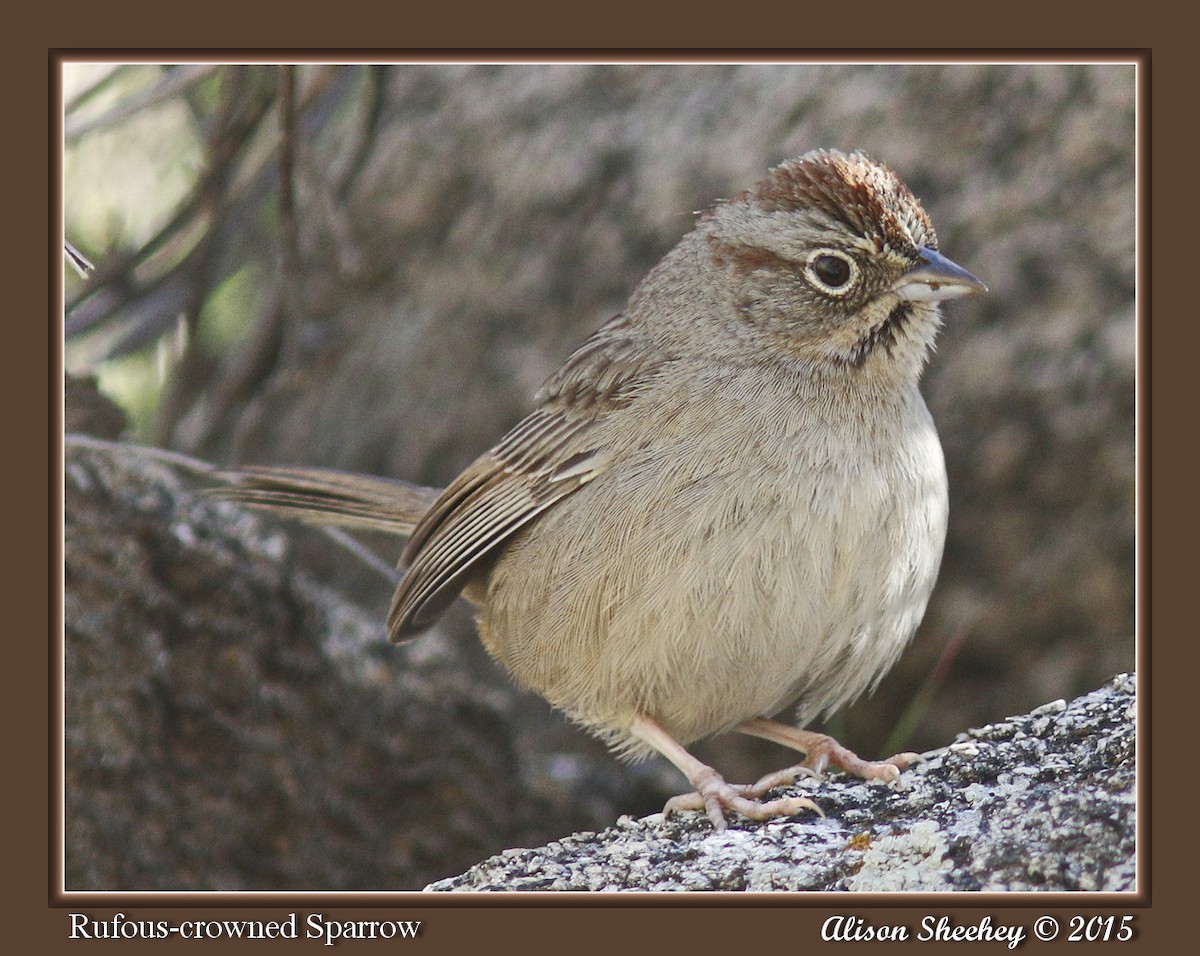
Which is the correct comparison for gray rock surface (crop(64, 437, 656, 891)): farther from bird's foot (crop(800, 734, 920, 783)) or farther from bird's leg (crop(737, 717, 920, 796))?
bird's foot (crop(800, 734, 920, 783))

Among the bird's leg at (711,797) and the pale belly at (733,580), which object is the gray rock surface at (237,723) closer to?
the pale belly at (733,580)

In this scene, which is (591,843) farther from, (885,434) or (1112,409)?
(1112,409)

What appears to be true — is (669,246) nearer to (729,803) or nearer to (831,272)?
(831,272)

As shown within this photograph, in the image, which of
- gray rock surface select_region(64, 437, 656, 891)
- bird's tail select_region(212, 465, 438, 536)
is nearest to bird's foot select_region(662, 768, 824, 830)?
gray rock surface select_region(64, 437, 656, 891)

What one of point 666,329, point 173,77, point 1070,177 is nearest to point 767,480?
point 666,329

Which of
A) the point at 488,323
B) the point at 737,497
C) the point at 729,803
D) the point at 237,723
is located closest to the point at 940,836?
the point at 729,803

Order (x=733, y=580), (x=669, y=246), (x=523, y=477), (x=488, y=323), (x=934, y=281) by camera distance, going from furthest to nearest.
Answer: (x=488, y=323) → (x=669, y=246) → (x=523, y=477) → (x=934, y=281) → (x=733, y=580)

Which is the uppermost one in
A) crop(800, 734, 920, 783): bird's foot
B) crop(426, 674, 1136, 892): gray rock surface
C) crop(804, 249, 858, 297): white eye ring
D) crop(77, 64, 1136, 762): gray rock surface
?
crop(77, 64, 1136, 762): gray rock surface
